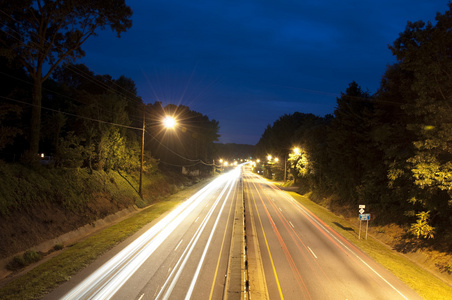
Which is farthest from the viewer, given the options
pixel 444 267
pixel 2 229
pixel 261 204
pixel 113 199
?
pixel 261 204

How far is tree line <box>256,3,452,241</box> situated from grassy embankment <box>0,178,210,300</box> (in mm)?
19394

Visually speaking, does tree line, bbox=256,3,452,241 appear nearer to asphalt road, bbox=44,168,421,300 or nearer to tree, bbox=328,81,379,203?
tree, bbox=328,81,379,203

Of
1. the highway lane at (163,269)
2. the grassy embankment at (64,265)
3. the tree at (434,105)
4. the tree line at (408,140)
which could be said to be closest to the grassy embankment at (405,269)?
the tree line at (408,140)

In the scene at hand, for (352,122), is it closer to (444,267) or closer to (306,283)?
(444,267)

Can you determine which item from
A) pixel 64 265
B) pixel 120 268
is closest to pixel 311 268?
pixel 120 268

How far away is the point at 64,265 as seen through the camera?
13.5 metres

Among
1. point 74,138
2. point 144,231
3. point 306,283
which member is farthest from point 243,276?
point 74,138

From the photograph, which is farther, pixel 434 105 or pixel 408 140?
pixel 408 140

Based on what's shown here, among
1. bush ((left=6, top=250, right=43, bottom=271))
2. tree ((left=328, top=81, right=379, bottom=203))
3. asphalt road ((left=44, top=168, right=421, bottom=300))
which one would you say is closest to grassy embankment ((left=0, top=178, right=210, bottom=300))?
asphalt road ((left=44, top=168, right=421, bottom=300))

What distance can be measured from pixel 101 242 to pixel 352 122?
28263mm

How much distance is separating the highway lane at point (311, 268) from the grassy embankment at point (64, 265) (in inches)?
338

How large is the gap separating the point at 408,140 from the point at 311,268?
13.9 m

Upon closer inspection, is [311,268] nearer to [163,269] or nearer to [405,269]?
[405,269]

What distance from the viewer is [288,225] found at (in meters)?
24.8
